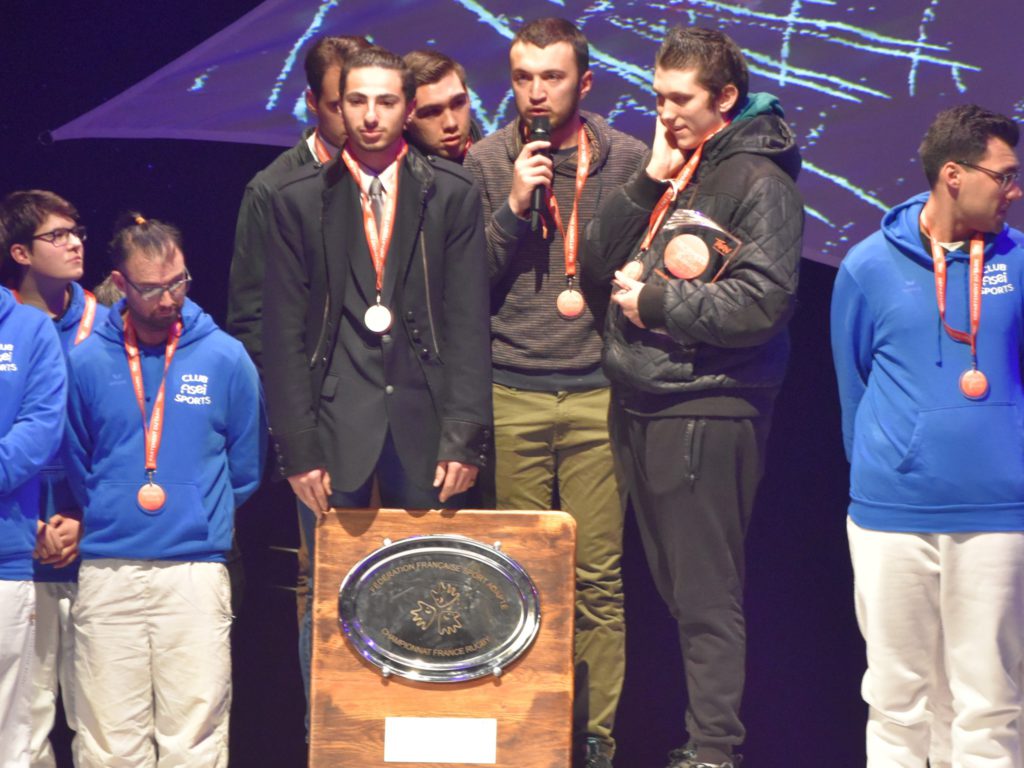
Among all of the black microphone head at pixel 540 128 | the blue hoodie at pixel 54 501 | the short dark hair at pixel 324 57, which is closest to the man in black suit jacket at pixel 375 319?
the black microphone head at pixel 540 128

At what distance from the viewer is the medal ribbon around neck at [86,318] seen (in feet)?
14.1

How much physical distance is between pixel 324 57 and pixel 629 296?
3.88 ft

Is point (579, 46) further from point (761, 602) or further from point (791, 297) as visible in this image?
point (761, 602)

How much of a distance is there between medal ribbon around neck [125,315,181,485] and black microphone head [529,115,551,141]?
1.03 m

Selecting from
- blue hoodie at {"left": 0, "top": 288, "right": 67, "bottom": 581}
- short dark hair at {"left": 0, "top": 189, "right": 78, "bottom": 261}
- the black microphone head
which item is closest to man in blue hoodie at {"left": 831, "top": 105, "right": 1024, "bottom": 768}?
the black microphone head

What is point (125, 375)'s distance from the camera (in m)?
4.00

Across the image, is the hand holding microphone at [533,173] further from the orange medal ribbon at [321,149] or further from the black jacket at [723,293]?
the orange medal ribbon at [321,149]

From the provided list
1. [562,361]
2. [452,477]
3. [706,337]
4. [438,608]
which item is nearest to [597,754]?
[438,608]

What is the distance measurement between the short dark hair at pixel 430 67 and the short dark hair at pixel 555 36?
305 millimetres

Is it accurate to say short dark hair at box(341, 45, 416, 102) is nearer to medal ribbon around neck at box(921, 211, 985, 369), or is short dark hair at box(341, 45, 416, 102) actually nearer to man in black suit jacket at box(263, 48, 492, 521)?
man in black suit jacket at box(263, 48, 492, 521)

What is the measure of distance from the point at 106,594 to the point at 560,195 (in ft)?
4.96

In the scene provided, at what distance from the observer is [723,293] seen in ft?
12.2

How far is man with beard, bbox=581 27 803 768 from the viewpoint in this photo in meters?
3.74

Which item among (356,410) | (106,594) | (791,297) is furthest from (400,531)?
(791,297)
